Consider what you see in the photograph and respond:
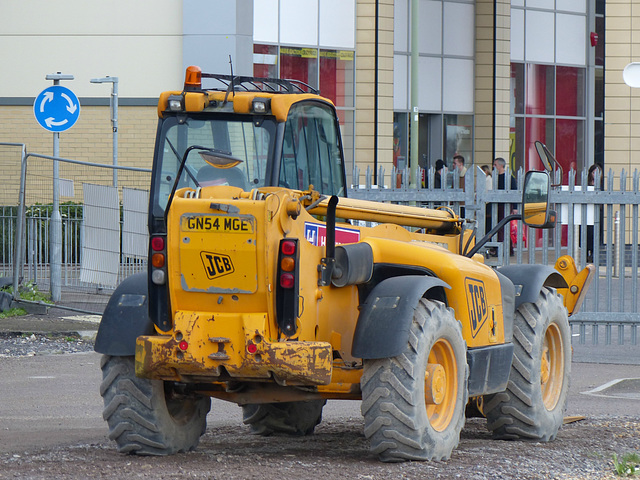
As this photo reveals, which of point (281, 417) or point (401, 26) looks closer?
point (281, 417)

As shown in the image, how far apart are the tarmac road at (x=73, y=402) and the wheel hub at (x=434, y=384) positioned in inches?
90.0

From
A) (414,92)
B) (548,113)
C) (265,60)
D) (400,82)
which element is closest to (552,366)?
(414,92)

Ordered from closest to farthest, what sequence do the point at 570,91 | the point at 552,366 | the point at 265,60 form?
the point at 552,366 < the point at 265,60 < the point at 570,91

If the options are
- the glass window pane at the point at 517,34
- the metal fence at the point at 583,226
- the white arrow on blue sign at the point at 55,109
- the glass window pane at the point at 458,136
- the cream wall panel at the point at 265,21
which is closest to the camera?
the metal fence at the point at 583,226

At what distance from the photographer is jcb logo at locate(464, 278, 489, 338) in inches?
275

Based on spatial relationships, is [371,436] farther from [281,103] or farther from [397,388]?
[281,103]

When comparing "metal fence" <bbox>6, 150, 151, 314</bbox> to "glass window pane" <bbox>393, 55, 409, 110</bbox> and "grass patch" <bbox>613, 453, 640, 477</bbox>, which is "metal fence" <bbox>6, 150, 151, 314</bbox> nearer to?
"grass patch" <bbox>613, 453, 640, 477</bbox>

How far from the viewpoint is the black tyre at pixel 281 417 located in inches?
312

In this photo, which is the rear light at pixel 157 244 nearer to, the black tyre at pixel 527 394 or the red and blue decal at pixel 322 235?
the red and blue decal at pixel 322 235

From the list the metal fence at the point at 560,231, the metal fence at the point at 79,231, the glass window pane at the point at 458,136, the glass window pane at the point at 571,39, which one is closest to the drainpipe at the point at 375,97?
the glass window pane at the point at 458,136

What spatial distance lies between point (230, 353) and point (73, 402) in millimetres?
4131

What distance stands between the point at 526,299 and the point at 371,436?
1962mm

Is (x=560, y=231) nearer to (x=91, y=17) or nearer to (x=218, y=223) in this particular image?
(x=218, y=223)

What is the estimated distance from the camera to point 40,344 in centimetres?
1326
